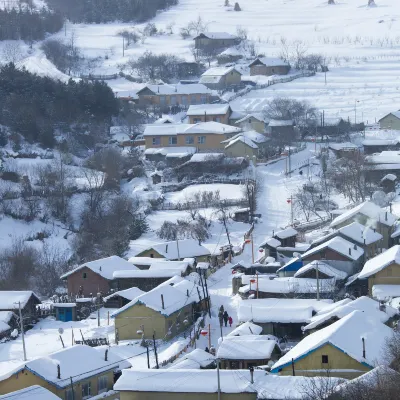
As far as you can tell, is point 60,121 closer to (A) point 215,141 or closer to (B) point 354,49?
(A) point 215,141

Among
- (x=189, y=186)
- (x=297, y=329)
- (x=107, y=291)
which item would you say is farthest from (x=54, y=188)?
(x=297, y=329)

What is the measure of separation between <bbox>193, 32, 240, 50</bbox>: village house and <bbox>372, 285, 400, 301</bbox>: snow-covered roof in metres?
36.0

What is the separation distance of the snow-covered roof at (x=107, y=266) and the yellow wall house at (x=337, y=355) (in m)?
10.4

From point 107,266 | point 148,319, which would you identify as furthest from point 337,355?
point 107,266

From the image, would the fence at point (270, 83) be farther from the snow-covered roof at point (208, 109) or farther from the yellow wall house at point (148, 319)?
the yellow wall house at point (148, 319)

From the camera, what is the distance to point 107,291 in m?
28.6

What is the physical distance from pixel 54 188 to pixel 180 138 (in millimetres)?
6574

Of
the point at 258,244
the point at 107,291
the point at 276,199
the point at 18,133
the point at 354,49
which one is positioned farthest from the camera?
the point at 354,49

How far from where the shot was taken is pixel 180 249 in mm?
30438

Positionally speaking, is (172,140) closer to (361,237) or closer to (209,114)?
(209,114)

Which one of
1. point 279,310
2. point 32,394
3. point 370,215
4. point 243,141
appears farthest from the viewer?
point 243,141

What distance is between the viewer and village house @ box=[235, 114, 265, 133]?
145 feet

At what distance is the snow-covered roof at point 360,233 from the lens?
96.2ft

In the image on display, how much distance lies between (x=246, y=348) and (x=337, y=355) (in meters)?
2.25
